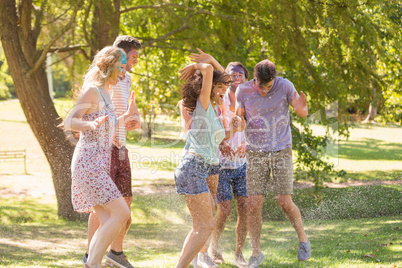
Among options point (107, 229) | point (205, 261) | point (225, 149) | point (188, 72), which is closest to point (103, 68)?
point (188, 72)

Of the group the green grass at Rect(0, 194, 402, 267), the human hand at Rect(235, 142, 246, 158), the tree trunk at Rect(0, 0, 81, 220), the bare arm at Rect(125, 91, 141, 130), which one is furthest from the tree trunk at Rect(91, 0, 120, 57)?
the human hand at Rect(235, 142, 246, 158)

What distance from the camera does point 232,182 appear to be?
15.8 ft

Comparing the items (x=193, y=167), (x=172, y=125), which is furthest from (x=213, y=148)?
(x=172, y=125)

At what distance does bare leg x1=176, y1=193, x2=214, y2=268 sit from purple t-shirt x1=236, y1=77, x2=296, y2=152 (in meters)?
1.12

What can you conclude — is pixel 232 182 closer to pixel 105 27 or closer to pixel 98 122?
pixel 98 122

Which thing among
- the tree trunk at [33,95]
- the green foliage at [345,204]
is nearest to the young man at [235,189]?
the tree trunk at [33,95]

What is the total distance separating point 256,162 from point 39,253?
276cm

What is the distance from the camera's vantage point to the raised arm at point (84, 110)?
137 inches

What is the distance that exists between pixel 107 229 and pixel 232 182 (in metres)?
1.65

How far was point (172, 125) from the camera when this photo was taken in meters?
27.4

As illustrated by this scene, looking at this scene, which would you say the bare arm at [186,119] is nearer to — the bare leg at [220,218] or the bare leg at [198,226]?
the bare leg at [198,226]

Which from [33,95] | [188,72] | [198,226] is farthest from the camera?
[33,95]

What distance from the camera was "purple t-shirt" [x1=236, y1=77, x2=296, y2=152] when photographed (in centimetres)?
454

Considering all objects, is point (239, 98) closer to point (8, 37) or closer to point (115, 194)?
point (115, 194)
